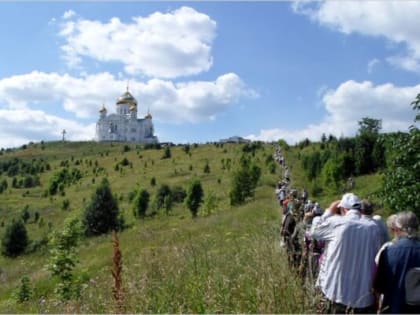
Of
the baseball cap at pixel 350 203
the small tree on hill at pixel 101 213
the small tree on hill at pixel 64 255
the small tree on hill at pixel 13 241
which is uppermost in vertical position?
the baseball cap at pixel 350 203

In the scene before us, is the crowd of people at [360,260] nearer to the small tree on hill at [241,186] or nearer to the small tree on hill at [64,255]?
the small tree on hill at [64,255]

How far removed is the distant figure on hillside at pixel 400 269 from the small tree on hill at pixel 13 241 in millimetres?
33965

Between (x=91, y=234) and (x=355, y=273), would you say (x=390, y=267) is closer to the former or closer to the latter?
(x=355, y=273)

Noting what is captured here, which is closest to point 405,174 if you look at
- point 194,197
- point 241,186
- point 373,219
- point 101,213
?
point 373,219

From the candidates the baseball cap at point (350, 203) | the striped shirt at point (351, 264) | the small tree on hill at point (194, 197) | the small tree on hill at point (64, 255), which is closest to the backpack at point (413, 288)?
the striped shirt at point (351, 264)

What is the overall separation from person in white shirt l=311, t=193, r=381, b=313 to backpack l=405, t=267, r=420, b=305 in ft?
1.16

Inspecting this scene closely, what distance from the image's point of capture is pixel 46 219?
48188 millimetres

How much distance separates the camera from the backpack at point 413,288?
12.7ft

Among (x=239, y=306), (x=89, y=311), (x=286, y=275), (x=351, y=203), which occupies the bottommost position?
(x=89, y=311)

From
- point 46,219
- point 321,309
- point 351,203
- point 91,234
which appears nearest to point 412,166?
point 351,203

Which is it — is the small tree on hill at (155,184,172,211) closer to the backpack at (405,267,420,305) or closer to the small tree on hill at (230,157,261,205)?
the small tree on hill at (230,157,261,205)

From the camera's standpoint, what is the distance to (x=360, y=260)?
423 cm

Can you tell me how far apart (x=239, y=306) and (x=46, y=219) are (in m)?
47.2

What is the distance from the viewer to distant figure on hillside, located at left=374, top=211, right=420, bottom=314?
3.89 meters
